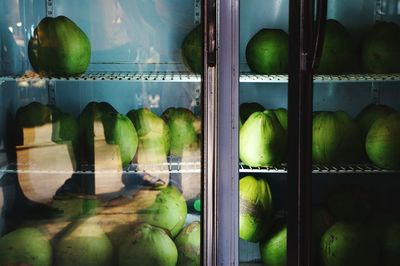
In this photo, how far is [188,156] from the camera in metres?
2.32

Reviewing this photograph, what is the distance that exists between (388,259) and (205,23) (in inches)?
47.7

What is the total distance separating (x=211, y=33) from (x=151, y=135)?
644 millimetres

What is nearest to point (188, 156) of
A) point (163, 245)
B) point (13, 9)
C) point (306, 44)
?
point (163, 245)

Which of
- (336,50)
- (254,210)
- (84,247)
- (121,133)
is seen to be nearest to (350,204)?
(254,210)

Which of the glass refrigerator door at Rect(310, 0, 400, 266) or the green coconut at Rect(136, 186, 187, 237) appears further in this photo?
the green coconut at Rect(136, 186, 187, 237)

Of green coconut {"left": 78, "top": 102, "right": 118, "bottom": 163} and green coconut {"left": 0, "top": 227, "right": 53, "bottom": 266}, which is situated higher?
green coconut {"left": 78, "top": 102, "right": 118, "bottom": 163}

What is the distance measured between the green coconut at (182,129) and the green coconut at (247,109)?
221mm

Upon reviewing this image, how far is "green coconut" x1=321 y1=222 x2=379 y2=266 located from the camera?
6.80ft

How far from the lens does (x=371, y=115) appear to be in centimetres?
229

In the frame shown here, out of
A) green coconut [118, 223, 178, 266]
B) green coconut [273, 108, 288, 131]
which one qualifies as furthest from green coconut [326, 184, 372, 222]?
green coconut [118, 223, 178, 266]

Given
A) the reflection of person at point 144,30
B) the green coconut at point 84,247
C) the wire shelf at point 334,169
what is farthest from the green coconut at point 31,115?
the wire shelf at point 334,169

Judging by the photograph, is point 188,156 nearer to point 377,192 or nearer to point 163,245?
Answer: point 163,245

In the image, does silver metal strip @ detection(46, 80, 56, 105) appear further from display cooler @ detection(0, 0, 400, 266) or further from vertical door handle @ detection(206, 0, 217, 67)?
vertical door handle @ detection(206, 0, 217, 67)

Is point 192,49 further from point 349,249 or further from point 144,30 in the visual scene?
point 349,249
